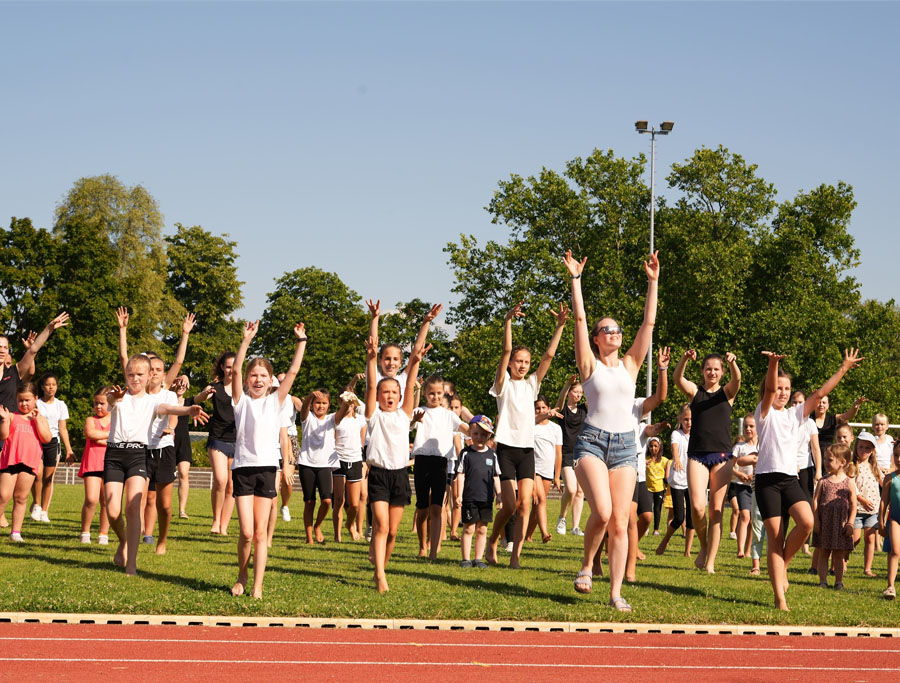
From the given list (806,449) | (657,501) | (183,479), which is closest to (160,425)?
(183,479)

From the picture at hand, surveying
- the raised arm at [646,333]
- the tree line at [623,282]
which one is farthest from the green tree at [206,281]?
the raised arm at [646,333]

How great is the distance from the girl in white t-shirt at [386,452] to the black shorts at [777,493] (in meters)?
3.28

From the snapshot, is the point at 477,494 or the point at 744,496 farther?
the point at 744,496

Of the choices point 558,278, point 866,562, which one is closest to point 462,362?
point 558,278

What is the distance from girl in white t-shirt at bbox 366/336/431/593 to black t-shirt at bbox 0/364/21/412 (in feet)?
16.7

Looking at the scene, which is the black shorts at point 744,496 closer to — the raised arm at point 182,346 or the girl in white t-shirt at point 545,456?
the girl in white t-shirt at point 545,456

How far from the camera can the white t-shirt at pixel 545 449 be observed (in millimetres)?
15266

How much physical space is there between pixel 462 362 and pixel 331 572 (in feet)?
123

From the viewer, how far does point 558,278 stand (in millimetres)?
49969

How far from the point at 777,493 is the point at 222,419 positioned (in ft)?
21.2

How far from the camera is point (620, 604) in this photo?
8.98 meters

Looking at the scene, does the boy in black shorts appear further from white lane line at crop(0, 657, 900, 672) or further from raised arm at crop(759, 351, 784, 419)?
white lane line at crop(0, 657, 900, 672)

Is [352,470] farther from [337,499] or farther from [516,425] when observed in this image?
[516,425]

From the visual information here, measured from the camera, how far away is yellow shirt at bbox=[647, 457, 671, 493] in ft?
62.9
